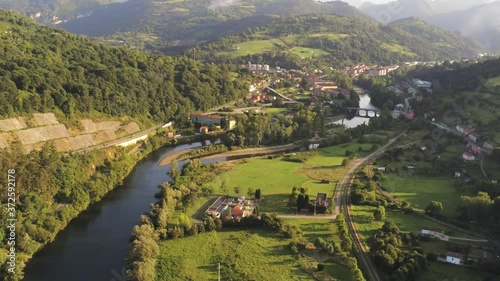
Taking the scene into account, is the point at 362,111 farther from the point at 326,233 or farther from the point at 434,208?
the point at 326,233

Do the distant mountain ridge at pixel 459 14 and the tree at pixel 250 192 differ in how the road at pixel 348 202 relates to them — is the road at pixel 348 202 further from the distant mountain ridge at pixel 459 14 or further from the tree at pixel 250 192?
the distant mountain ridge at pixel 459 14

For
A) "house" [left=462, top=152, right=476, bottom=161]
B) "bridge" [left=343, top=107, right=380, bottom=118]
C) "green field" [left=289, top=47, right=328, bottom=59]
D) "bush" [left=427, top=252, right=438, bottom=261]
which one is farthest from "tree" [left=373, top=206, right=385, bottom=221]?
"green field" [left=289, top=47, right=328, bottom=59]

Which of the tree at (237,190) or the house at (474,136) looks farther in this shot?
the house at (474,136)

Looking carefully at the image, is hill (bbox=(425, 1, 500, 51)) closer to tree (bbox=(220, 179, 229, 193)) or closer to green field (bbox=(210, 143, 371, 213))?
green field (bbox=(210, 143, 371, 213))

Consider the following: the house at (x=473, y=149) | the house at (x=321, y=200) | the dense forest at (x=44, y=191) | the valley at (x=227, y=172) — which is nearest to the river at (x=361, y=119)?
the valley at (x=227, y=172)

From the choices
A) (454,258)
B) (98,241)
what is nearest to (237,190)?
(98,241)

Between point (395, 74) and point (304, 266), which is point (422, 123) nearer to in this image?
point (304, 266)
